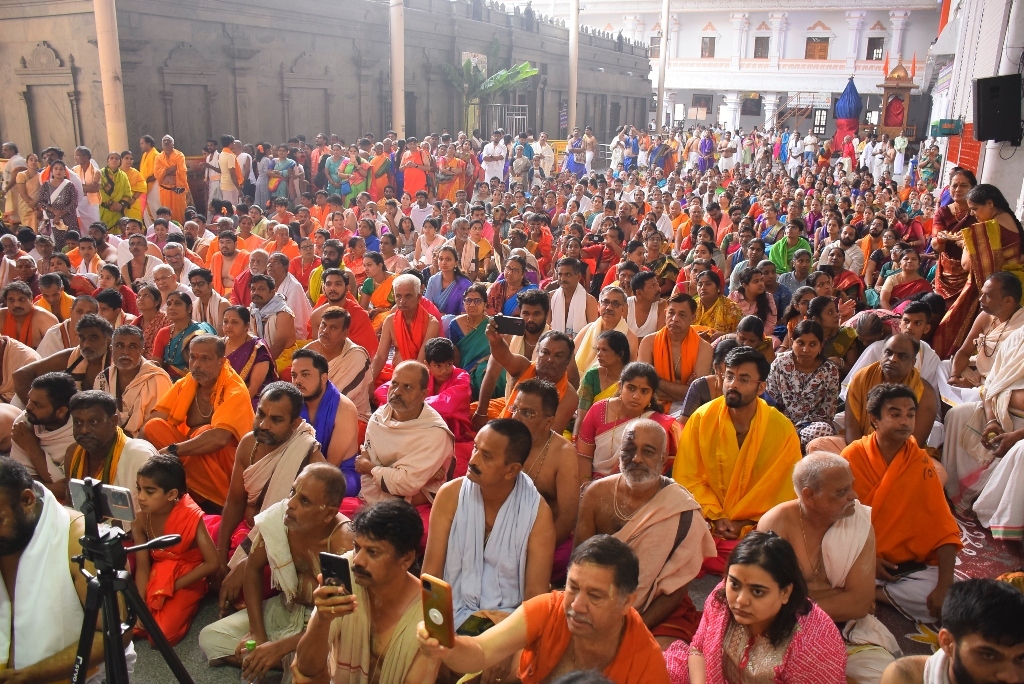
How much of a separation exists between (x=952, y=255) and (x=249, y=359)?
16.3 feet

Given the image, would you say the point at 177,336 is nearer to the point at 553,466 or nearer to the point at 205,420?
the point at 205,420

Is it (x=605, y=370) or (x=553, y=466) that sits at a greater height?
(x=605, y=370)

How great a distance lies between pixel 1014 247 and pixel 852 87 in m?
25.0

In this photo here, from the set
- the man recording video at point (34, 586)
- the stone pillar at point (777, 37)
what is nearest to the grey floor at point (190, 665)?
the man recording video at point (34, 586)

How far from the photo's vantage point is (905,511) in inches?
128

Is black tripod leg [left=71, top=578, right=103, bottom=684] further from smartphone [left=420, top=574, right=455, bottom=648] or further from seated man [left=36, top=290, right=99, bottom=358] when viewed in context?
seated man [left=36, top=290, right=99, bottom=358]

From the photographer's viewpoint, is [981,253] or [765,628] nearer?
[765,628]

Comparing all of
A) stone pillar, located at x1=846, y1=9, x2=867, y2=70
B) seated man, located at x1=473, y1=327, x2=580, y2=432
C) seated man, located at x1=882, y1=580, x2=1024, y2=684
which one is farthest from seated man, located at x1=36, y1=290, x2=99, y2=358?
stone pillar, located at x1=846, y1=9, x2=867, y2=70

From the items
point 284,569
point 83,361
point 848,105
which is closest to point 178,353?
point 83,361

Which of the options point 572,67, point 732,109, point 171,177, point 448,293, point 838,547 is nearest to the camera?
point 838,547

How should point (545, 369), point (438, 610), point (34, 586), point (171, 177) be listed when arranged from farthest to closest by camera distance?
point (171, 177)
point (545, 369)
point (34, 586)
point (438, 610)

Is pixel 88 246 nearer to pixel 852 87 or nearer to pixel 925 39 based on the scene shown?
pixel 852 87

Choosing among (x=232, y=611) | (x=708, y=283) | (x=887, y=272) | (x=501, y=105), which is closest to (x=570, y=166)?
(x=501, y=105)

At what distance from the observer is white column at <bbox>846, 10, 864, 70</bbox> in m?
35.4
